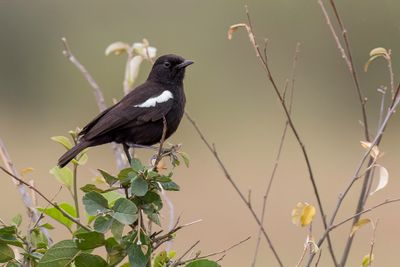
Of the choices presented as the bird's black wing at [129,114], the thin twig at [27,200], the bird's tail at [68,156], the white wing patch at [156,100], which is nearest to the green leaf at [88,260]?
the thin twig at [27,200]

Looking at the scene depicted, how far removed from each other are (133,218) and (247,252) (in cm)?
827

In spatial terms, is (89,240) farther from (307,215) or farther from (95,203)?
(307,215)

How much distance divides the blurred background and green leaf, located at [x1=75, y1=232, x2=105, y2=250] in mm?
10196

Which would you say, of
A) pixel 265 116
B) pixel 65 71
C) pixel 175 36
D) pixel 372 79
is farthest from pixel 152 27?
pixel 372 79

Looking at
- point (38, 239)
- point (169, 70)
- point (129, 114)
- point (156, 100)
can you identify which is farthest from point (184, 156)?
point (169, 70)

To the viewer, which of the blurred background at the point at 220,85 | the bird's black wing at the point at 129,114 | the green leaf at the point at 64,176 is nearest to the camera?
the green leaf at the point at 64,176

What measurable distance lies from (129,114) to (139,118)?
0.07 m

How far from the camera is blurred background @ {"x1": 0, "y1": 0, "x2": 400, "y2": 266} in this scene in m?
14.1

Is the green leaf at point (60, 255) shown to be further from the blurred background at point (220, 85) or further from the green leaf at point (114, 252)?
the blurred background at point (220, 85)

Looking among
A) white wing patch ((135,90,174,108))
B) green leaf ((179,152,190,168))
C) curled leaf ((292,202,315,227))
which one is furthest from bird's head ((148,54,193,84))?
curled leaf ((292,202,315,227))

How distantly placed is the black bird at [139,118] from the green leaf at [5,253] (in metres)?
1.73

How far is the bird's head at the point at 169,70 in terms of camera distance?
18.5ft

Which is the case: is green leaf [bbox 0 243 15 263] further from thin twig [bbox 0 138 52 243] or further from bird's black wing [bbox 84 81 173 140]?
bird's black wing [bbox 84 81 173 140]

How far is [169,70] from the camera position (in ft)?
18.6
